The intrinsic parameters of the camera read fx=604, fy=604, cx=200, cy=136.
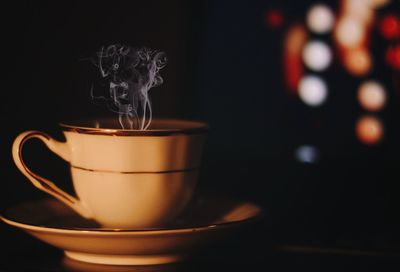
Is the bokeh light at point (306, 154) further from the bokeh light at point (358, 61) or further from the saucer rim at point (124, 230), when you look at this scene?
the saucer rim at point (124, 230)

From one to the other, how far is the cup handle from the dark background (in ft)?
0.41

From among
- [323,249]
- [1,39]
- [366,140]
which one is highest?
[1,39]

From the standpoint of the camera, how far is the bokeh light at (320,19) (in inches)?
37.8

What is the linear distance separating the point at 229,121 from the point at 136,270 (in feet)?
1.35

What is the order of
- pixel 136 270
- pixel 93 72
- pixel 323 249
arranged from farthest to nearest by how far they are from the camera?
pixel 93 72 < pixel 323 249 < pixel 136 270

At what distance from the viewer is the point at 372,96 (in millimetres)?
948

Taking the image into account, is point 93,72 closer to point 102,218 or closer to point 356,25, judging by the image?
point 102,218

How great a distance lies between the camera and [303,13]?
967 mm

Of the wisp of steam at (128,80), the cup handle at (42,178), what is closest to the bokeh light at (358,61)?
the wisp of steam at (128,80)

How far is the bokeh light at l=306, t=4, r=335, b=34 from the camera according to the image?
959mm

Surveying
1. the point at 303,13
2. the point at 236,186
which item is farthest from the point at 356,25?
the point at 236,186

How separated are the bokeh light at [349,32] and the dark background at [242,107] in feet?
0.10

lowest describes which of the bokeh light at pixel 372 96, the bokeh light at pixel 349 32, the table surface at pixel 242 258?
the table surface at pixel 242 258

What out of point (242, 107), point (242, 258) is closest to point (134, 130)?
point (242, 258)
